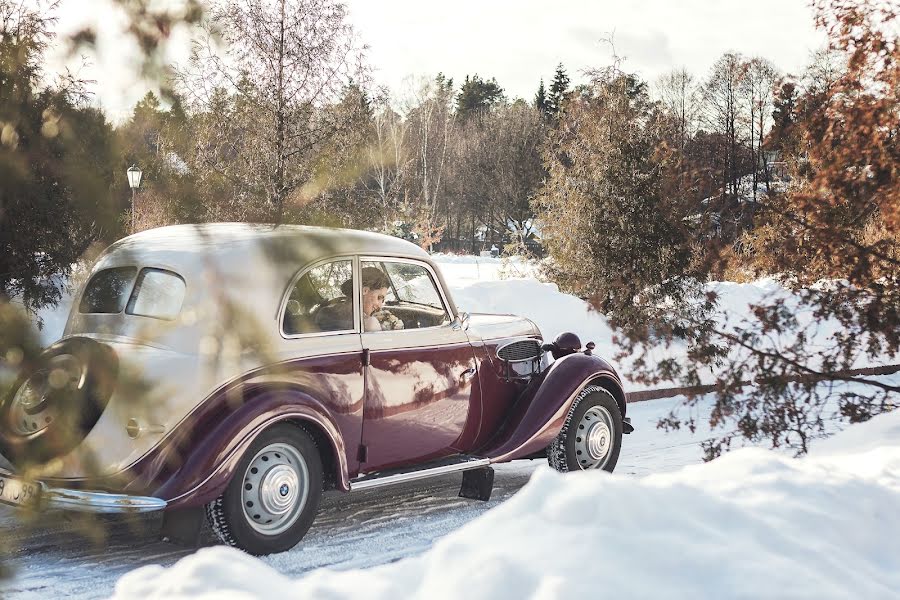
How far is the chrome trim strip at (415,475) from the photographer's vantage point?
219 inches

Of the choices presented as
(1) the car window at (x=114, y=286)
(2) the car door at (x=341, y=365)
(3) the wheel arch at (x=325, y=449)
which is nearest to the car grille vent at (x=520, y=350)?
(2) the car door at (x=341, y=365)

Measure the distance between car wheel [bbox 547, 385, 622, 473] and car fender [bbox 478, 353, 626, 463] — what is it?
0.46ft

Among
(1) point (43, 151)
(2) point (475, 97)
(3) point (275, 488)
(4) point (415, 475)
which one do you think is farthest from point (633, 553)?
(2) point (475, 97)

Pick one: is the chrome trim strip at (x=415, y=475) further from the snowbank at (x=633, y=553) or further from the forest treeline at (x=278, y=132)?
the snowbank at (x=633, y=553)

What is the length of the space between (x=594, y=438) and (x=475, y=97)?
7271cm

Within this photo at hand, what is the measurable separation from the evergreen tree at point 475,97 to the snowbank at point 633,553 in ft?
238

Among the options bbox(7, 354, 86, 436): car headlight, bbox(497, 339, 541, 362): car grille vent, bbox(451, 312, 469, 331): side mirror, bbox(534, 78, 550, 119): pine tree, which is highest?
bbox(534, 78, 550, 119): pine tree

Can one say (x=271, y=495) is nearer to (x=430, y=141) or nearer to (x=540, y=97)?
(x=430, y=141)

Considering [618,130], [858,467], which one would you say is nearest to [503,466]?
[858,467]

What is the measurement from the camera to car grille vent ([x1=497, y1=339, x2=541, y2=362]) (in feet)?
22.6

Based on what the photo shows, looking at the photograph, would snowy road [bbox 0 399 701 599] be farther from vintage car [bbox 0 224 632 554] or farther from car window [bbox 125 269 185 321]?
car window [bbox 125 269 185 321]

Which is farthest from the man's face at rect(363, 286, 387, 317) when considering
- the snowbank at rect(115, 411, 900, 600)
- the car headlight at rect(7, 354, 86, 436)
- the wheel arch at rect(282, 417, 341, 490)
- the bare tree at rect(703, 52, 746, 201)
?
the bare tree at rect(703, 52, 746, 201)

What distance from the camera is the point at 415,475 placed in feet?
19.1

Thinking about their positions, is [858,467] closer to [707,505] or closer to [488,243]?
[707,505]
